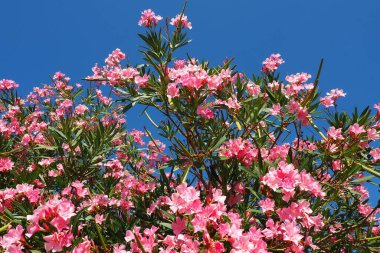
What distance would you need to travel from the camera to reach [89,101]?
196 inches

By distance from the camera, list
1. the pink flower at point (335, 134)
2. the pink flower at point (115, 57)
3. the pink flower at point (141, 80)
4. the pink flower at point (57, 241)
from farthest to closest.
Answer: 1. the pink flower at point (115, 57)
2. the pink flower at point (141, 80)
3. the pink flower at point (335, 134)
4. the pink flower at point (57, 241)

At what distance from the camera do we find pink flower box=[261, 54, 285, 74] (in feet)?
10.3

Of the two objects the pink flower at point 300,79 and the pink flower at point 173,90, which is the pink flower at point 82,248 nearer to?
the pink flower at point 173,90

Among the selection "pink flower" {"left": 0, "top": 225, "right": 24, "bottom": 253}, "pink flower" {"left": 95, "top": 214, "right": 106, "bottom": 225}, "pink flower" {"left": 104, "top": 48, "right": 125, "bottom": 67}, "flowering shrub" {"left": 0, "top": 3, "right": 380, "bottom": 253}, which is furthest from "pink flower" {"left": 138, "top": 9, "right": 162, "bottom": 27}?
"pink flower" {"left": 0, "top": 225, "right": 24, "bottom": 253}

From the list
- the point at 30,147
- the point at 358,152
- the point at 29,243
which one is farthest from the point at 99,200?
the point at 358,152

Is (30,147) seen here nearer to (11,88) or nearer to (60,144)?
(60,144)

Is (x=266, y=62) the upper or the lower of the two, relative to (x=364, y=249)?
upper

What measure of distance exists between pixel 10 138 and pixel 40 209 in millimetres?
2393

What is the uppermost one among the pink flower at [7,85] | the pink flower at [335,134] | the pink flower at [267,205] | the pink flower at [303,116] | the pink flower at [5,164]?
the pink flower at [7,85]

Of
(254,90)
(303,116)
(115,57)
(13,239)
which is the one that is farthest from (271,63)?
(13,239)

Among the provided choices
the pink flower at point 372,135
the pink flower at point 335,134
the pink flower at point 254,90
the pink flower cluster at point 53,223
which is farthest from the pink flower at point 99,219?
the pink flower at point 372,135

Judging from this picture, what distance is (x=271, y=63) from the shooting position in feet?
10.3

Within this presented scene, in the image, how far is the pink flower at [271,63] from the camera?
123 inches

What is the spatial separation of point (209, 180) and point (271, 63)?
1.19 meters
